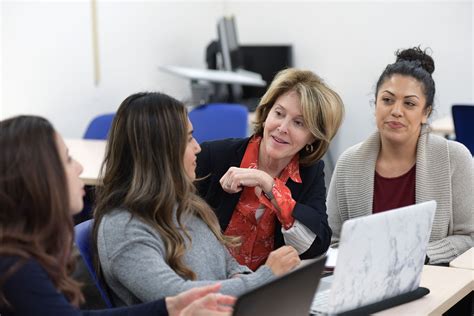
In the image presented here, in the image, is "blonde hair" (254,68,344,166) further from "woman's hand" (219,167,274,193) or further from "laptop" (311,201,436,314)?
"laptop" (311,201,436,314)

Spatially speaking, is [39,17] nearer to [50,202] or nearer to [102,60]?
[102,60]

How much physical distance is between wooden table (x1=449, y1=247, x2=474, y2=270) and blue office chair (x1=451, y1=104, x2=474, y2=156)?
1.49m

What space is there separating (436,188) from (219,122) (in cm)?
189

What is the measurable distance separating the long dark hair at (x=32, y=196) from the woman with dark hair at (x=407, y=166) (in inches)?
55.3

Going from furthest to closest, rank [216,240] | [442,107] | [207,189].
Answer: [442,107] → [207,189] → [216,240]

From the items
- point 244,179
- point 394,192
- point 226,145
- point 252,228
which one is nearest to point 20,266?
point 244,179

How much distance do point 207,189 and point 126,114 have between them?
69cm

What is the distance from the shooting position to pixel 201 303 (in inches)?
64.2

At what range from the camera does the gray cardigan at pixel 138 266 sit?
5.81ft

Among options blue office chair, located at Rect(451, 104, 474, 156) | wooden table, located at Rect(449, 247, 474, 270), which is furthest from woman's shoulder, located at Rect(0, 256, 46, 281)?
blue office chair, located at Rect(451, 104, 474, 156)

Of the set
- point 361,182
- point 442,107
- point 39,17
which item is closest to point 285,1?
point 442,107

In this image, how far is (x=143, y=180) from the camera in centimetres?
185

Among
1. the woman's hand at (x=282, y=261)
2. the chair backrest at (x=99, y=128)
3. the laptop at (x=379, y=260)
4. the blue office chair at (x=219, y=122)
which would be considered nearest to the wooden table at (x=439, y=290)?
the laptop at (x=379, y=260)

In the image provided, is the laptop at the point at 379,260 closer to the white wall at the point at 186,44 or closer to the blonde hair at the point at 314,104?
the blonde hair at the point at 314,104
